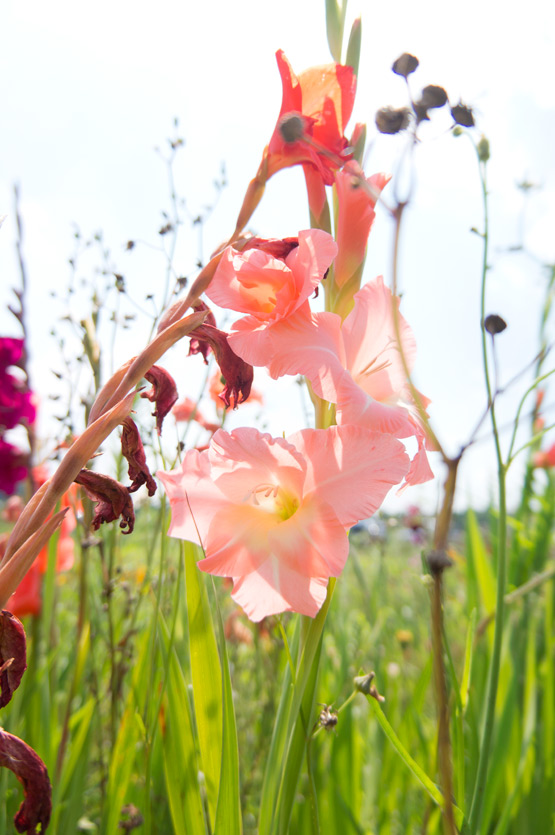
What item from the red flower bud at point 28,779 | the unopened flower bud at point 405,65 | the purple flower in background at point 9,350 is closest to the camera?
the red flower bud at point 28,779

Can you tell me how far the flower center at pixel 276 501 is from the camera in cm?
48

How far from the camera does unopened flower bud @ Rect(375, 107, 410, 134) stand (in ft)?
1.46

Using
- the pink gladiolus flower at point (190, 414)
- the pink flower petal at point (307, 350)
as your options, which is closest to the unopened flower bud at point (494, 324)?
the pink flower petal at point (307, 350)

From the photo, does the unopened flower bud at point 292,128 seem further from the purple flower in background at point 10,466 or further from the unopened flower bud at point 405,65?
the purple flower in background at point 10,466

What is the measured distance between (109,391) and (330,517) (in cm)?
17

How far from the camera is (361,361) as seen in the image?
1.63 feet

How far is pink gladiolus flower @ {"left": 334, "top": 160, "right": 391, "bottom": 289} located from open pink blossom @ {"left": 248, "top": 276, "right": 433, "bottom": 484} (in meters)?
0.04

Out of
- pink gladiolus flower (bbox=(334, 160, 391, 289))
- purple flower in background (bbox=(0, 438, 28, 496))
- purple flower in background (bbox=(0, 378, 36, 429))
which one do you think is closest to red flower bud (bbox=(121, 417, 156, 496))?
pink gladiolus flower (bbox=(334, 160, 391, 289))

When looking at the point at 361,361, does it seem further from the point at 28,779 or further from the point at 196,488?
the point at 28,779

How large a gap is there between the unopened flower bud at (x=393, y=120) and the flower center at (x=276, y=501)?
0.92 feet

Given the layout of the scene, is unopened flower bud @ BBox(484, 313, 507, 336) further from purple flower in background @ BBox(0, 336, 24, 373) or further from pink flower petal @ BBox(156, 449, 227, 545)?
purple flower in background @ BBox(0, 336, 24, 373)

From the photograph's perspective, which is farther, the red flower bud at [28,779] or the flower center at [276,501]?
the flower center at [276,501]

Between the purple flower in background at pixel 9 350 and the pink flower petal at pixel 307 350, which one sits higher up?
the purple flower in background at pixel 9 350

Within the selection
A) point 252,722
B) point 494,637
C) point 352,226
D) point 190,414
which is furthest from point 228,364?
point 252,722
